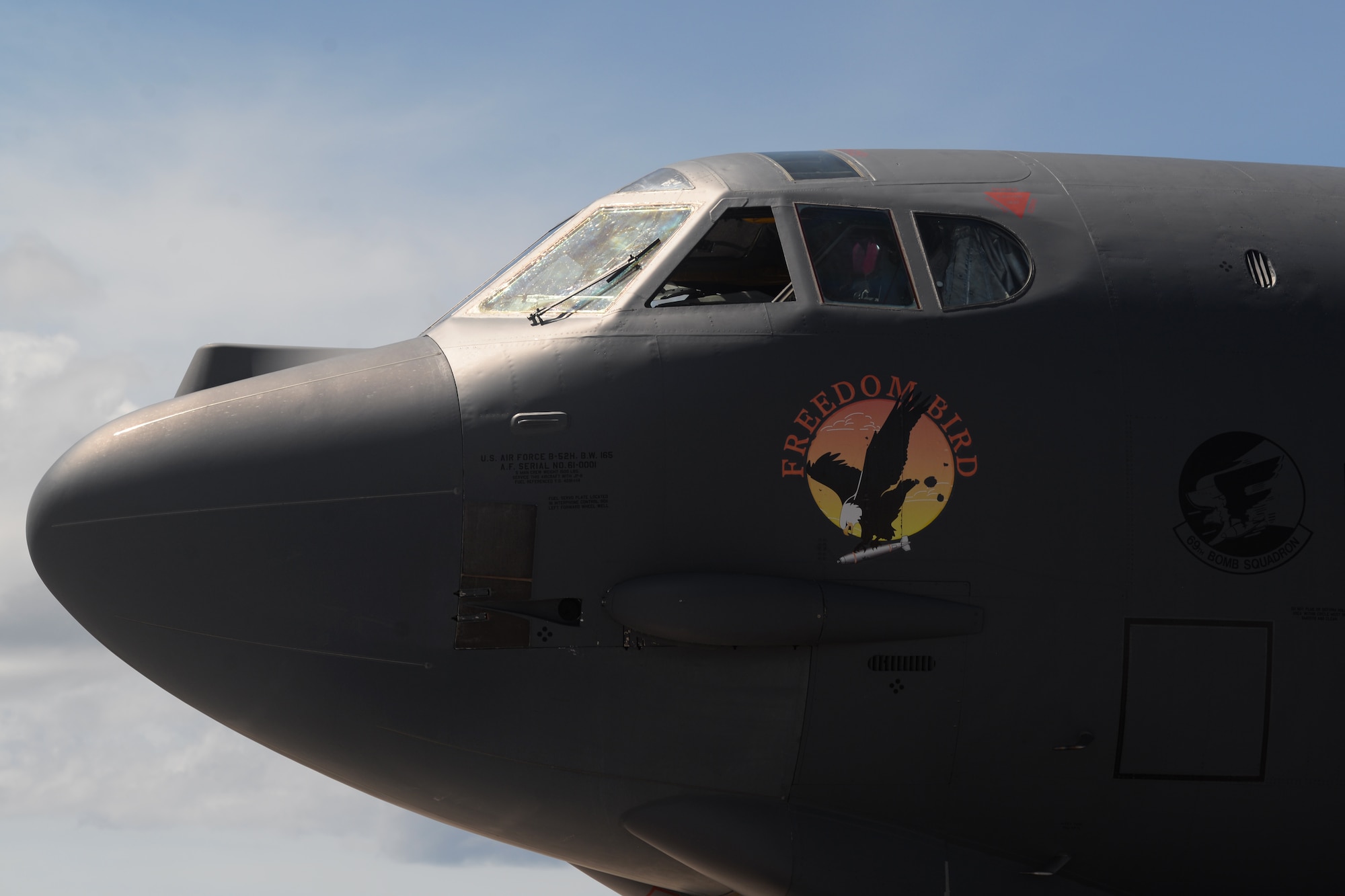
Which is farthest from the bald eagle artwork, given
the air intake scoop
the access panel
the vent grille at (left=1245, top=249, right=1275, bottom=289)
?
the vent grille at (left=1245, top=249, right=1275, bottom=289)

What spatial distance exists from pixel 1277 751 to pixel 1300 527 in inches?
43.0

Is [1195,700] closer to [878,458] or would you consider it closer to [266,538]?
[878,458]

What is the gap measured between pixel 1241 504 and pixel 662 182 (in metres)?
3.40

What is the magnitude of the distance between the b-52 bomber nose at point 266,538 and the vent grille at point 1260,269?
411 centimetres

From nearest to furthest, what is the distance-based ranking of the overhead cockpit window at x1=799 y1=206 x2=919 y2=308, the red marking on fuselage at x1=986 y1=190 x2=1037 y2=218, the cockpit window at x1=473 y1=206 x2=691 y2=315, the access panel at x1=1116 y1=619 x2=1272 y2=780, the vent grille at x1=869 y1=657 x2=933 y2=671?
the vent grille at x1=869 y1=657 x2=933 y2=671
the access panel at x1=1116 y1=619 x2=1272 y2=780
the overhead cockpit window at x1=799 y1=206 x2=919 y2=308
the cockpit window at x1=473 y1=206 x2=691 y2=315
the red marking on fuselage at x1=986 y1=190 x2=1037 y2=218

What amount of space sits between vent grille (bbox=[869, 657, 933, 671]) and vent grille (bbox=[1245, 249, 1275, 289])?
8.68 feet

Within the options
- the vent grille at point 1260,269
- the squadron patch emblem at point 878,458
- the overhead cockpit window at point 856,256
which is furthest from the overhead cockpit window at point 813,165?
A: the vent grille at point 1260,269

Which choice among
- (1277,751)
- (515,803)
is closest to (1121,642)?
(1277,751)

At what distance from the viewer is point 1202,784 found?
657cm

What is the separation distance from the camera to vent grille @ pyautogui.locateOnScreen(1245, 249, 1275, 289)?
6.97 m

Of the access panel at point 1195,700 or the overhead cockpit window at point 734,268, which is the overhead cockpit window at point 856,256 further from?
the access panel at point 1195,700

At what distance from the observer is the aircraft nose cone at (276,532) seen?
613 centimetres

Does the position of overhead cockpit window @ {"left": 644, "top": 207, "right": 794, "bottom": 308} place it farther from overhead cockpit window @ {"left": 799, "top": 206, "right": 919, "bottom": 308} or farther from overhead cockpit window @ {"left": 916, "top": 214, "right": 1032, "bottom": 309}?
overhead cockpit window @ {"left": 916, "top": 214, "right": 1032, "bottom": 309}

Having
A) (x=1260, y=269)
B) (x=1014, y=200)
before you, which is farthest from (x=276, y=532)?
(x=1260, y=269)
